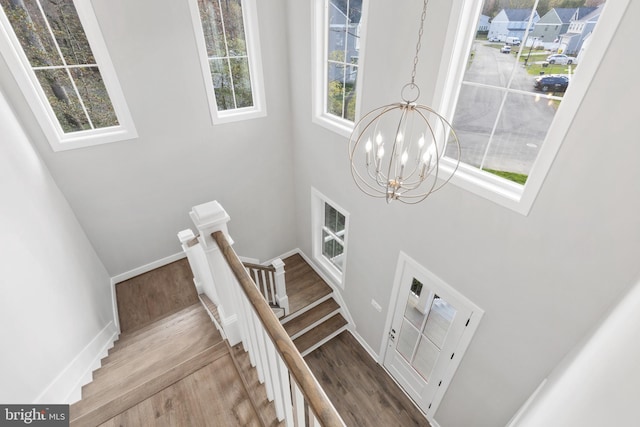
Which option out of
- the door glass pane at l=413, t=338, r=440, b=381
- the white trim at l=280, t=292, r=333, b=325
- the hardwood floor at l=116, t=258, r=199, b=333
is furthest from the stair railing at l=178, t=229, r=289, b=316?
the door glass pane at l=413, t=338, r=440, b=381

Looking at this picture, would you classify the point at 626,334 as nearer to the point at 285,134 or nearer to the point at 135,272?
the point at 285,134

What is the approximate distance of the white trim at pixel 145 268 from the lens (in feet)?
13.6

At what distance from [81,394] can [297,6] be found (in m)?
4.45

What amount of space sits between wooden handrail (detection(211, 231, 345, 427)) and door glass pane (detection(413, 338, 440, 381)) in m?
2.80

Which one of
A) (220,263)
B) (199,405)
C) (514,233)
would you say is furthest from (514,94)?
(199,405)

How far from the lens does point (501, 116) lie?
206 centimetres

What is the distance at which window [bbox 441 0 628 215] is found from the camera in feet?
5.31

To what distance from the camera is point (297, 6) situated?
3.50 metres

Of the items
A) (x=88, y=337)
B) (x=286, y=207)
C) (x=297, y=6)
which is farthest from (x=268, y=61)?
(x=88, y=337)

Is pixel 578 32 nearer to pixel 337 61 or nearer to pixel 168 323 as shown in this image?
pixel 337 61

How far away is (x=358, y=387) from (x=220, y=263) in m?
3.26

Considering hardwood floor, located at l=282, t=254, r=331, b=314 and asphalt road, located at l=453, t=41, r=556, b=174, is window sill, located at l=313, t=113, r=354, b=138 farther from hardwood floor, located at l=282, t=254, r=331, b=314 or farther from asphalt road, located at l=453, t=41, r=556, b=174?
hardwood floor, located at l=282, t=254, r=331, b=314

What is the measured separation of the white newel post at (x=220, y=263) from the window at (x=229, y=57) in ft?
8.33

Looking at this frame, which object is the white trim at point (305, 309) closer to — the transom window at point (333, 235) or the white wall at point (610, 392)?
the transom window at point (333, 235)
